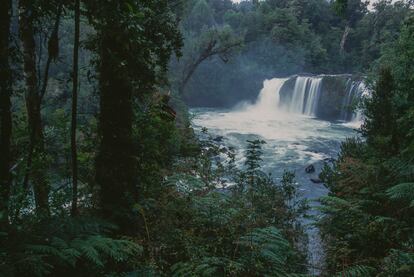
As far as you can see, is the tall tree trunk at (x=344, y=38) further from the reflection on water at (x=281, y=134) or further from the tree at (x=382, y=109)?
the tree at (x=382, y=109)

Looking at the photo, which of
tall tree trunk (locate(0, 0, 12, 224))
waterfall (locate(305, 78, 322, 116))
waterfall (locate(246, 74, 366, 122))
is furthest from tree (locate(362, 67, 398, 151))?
waterfall (locate(305, 78, 322, 116))

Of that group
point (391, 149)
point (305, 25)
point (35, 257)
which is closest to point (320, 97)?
point (305, 25)

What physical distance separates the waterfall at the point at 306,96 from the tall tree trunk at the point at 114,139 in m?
34.8

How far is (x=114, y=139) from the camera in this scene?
4809 mm

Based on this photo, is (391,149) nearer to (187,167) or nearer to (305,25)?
(187,167)

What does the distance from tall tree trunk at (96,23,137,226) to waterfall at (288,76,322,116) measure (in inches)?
→ 1370

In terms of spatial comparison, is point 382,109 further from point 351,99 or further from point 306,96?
point 306,96

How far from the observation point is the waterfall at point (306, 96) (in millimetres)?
37531

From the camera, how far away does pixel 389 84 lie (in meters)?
13.1

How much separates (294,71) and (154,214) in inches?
1781

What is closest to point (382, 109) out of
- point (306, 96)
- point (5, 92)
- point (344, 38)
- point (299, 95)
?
point (5, 92)

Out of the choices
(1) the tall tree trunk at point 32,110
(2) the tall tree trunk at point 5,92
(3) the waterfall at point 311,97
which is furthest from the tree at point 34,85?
(3) the waterfall at point 311,97

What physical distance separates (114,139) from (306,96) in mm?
35713

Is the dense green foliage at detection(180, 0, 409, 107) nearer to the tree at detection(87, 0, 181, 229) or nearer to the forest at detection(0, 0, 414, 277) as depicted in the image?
the forest at detection(0, 0, 414, 277)
